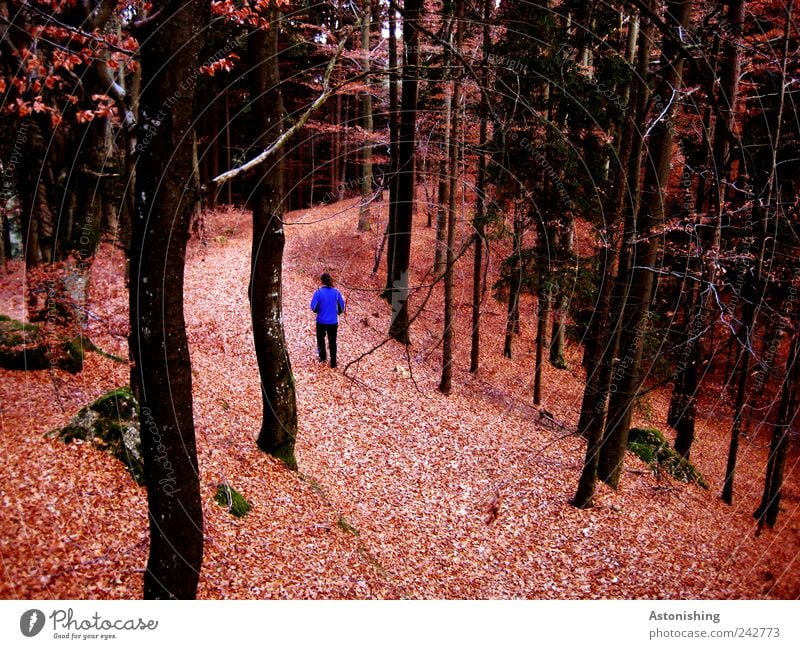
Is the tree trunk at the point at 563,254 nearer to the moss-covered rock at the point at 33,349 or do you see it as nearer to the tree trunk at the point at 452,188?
the tree trunk at the point at 452,188

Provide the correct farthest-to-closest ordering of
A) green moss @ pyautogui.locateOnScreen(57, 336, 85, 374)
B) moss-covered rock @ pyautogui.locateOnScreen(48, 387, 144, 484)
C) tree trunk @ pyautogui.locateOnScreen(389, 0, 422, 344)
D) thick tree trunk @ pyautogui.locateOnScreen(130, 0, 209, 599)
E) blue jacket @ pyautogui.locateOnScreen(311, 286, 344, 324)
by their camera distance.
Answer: tree trunk @ pyautogui.locateOnScreen(389, 0, 422, 344) < blue jacket @ pyautogui.locateOnScreen(311, 286, 344, 324) < green moss @ pyautogui.locateOnScreen(57, 336, 85, 374) < moss-covered rock @ pyautogui.locateOnScreen(48, 387, 144, 484) < thick tree trunk @ pyautogui.locateOnScreen(130, 0, 209, 599)

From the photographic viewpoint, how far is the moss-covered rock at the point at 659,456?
12.3 meters

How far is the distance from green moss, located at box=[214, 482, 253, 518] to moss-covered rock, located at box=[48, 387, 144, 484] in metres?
1.01

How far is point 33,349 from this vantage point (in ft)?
26.7

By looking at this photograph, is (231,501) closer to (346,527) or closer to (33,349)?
(346,527)

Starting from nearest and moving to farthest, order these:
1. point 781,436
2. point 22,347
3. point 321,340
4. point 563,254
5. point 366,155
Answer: point 22,347 → point 781,436 → point 321,340 → point 563,254 → point 366,155

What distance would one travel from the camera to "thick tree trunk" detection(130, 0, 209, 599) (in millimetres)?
3971

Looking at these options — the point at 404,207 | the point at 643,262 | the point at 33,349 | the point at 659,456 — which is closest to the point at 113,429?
the point at 33,349

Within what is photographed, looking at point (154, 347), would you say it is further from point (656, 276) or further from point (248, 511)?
point (656, 276)

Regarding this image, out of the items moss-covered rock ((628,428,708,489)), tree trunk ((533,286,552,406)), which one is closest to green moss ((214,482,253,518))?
tree trunk ((533,286,552,406))

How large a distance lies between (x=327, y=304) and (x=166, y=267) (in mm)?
7800

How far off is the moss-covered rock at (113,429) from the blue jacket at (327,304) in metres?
A: 5.76

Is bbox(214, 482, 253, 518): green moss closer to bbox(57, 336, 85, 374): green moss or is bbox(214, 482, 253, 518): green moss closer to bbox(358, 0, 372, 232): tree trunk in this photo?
bbox(57, 336, 85, 374): green moss

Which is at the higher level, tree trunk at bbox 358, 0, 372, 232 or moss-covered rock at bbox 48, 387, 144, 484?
tree trunk at bbox 358, 0, 372, 232
